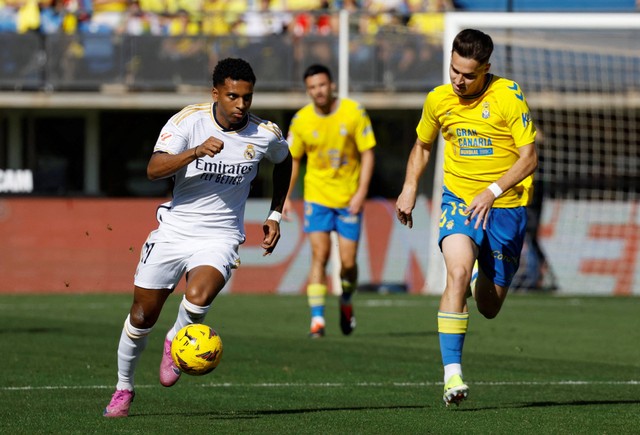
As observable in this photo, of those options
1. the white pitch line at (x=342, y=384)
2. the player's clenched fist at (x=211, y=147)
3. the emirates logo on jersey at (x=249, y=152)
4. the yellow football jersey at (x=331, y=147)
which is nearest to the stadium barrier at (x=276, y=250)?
the yellow football jersey at (x=331, y=147)

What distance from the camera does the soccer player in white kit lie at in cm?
759

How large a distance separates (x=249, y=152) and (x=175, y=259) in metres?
0.79

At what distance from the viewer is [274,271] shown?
20.5 meters

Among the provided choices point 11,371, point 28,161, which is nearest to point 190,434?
point 11,371

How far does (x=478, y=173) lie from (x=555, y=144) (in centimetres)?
1367

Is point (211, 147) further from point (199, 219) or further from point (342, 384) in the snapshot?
point (342, 384)

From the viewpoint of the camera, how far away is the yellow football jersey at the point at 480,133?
8195mm

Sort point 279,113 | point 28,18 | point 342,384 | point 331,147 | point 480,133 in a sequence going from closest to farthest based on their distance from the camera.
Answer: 1. point 480,133
2. point 342,384
3. point 331,147
4. point 28,18
5. point 279,113

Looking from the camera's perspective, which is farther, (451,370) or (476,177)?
(476,177)

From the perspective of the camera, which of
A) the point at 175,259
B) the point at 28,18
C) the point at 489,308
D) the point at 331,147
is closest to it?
the point at 175,259

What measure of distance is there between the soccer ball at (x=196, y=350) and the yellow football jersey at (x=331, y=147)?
587cm

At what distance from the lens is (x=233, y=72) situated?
753cm

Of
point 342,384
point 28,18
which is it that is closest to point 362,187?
point 342,384

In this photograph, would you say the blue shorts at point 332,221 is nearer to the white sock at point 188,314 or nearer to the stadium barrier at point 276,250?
the white sock at point 188,314
